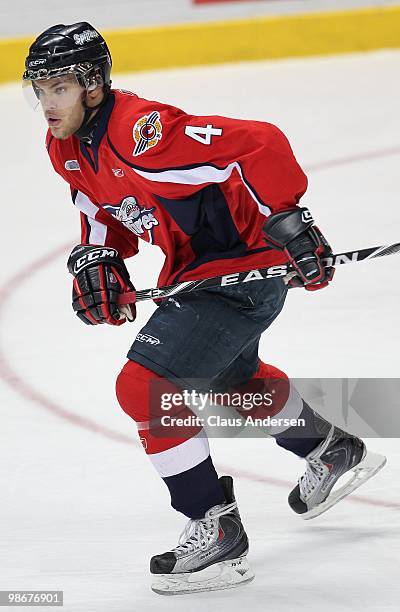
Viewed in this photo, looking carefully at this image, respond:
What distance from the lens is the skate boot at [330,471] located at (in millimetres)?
2633

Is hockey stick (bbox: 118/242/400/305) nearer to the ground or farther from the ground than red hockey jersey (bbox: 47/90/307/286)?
nearer to the ground

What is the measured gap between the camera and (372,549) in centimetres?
244

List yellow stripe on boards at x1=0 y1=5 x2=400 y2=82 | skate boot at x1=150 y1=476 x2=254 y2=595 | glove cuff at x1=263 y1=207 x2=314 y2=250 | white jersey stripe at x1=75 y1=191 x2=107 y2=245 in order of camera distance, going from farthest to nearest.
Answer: yellow stripe on boards at x1=0 y1=5 x2=400 y2=82 → white jersey stripe at x1=75 y1=191 x2=107 y2=245 → skate boot at x1=150 y1=476 x2=254 y2=595 → glove cuff at x1=263 y1=207 x2=314 y2=250

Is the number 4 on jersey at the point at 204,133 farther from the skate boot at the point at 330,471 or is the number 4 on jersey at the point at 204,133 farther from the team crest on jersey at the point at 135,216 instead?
the skate boot at the point at 330,471

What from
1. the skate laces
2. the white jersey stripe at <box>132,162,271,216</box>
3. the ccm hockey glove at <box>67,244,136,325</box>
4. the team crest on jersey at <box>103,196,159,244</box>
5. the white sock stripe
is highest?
the white jersey stripe at <box>132,162,271,216</box>

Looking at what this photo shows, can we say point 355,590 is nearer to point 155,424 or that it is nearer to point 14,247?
point 155,424

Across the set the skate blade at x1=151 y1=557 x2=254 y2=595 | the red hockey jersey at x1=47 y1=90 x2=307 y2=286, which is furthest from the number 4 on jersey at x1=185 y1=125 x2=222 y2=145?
the skate blade at x1=151 y1=557 x2=254 y2=595

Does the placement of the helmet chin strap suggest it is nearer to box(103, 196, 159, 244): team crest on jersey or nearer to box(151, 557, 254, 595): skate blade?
box(103, 196, 159, 244): team crest on jersey

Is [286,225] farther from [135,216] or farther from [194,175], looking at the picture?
[135,216]

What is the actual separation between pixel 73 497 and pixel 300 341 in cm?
111

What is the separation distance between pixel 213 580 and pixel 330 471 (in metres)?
0.44

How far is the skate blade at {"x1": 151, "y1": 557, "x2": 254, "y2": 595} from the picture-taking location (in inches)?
92.3

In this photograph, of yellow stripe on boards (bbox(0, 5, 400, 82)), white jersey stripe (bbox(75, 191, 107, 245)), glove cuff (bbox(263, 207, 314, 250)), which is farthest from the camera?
yellow stripe on boards (bbox(0, 5, 400, 82))

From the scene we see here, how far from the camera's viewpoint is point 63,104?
7.87ft
